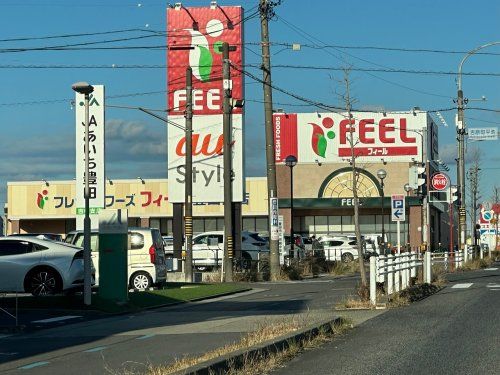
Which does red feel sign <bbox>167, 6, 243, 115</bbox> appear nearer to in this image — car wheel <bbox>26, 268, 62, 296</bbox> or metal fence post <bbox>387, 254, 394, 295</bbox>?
car wheel <bbox>26, 268, 62, 296</bbox>

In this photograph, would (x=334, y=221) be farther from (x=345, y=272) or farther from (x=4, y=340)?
(x=4, y=340)

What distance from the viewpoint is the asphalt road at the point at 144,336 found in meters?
11.3

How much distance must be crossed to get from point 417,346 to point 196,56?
2804cm

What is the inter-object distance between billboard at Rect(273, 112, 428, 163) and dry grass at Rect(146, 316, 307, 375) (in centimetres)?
5284

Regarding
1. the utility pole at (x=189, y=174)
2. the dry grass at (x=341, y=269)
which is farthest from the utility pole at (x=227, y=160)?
the dry grass at (x=341, y=269)

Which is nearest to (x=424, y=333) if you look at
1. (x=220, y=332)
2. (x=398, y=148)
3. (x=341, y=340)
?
(x=341, y=340)

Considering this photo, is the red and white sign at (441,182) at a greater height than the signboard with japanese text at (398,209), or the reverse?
the red and white sign at (441,182)

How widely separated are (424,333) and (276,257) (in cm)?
1864

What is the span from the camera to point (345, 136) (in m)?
67.4

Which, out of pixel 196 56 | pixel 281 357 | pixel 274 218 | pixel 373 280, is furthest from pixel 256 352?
pixel 196 56

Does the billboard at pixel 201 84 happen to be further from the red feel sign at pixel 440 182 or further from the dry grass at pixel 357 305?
the dry grass at pixel 357 305

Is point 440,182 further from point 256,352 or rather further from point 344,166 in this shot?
point 344,166

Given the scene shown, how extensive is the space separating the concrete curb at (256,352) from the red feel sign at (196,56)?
25.5m

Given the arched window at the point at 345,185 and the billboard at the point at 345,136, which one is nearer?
the billboard at the point at 345,136
